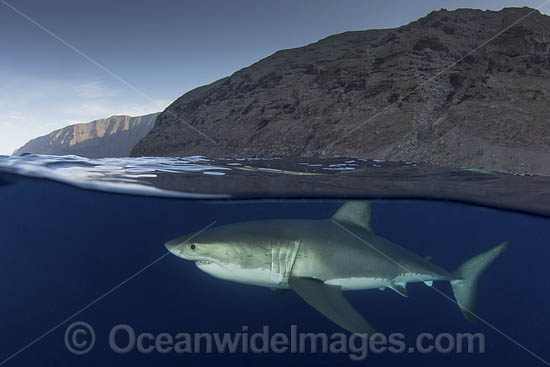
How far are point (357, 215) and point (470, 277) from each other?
211 cm

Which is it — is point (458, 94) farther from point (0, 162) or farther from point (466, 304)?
point (0, 162)

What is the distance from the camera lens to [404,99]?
1462 centimetres

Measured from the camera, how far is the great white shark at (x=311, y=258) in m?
3.31

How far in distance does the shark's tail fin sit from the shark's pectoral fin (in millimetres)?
2612

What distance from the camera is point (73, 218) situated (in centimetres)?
1114

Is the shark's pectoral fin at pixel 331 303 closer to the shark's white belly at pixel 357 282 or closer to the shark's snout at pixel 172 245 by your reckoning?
the shark's white belly at pixel 357 282

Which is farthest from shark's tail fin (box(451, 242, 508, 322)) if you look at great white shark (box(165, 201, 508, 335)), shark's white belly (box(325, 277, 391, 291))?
shark's white belly (box(325, 277, 391, 291))

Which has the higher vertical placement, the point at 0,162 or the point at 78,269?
the point at 0,162

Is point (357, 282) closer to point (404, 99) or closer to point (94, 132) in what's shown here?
point (404, 99)

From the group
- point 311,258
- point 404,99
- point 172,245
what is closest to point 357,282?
point 311,258

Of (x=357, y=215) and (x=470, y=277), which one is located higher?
(x=357, y=215)

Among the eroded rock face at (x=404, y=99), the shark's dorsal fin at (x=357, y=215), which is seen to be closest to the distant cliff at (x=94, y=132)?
the eroded rock face at (x=404, y=99)

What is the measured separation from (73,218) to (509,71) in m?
19.4

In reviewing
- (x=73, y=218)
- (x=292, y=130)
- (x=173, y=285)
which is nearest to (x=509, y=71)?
(x=292, y=130)
